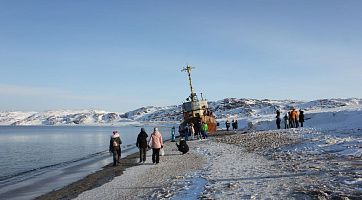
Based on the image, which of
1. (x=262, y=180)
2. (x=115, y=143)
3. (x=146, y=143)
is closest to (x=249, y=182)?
(x=262, y=180)

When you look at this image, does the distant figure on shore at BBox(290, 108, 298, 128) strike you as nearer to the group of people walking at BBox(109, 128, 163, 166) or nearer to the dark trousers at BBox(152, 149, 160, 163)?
the group of people walking at BBox(109, 128, 163, 166)

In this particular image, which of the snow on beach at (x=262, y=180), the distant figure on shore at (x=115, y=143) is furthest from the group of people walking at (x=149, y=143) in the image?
the snow on beach at (x=262, y=180)

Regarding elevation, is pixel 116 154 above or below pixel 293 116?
below

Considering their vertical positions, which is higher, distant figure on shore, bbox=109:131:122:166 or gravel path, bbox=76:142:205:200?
distant figure on shore, bbox=109:131:122:166

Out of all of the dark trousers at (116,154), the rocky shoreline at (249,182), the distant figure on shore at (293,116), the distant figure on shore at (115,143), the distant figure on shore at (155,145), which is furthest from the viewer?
the distant figure on shore at (293,116)

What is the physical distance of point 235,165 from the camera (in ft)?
55.6

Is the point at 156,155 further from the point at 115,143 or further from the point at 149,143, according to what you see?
the point at 115,143

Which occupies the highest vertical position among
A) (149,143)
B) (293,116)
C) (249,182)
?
(293,116)

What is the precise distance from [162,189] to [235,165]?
17.1 feet

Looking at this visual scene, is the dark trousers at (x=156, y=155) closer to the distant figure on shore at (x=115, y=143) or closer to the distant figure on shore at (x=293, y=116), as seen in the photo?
the distant figure on shore at (x=115, y=143)

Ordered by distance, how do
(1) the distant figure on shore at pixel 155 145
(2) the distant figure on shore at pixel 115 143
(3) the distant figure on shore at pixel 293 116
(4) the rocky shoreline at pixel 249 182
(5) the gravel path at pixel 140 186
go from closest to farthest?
(4) the rocky shoreline at pixel 249 182
(5) the gravel path at pixel 140 186
(1) the distant figure on shore at pixel 155 145
(2) the distant figure on shore at pixel 115 143
(3) the distant figure on shore at pixel 293 116

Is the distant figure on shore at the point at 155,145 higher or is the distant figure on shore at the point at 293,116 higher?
the distant figure on shore at the point at 293,116

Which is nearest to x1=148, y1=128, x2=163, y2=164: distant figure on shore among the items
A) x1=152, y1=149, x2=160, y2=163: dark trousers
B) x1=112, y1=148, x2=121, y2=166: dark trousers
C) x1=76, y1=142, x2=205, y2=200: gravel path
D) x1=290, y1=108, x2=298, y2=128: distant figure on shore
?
x1=152, y1=149, x2=160, y2=163: dark trousers

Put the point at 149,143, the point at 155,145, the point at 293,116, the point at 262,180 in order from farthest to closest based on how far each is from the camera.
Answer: the point at 293,116, the point at 149,143, the point at 155,145, the point at 262,180
